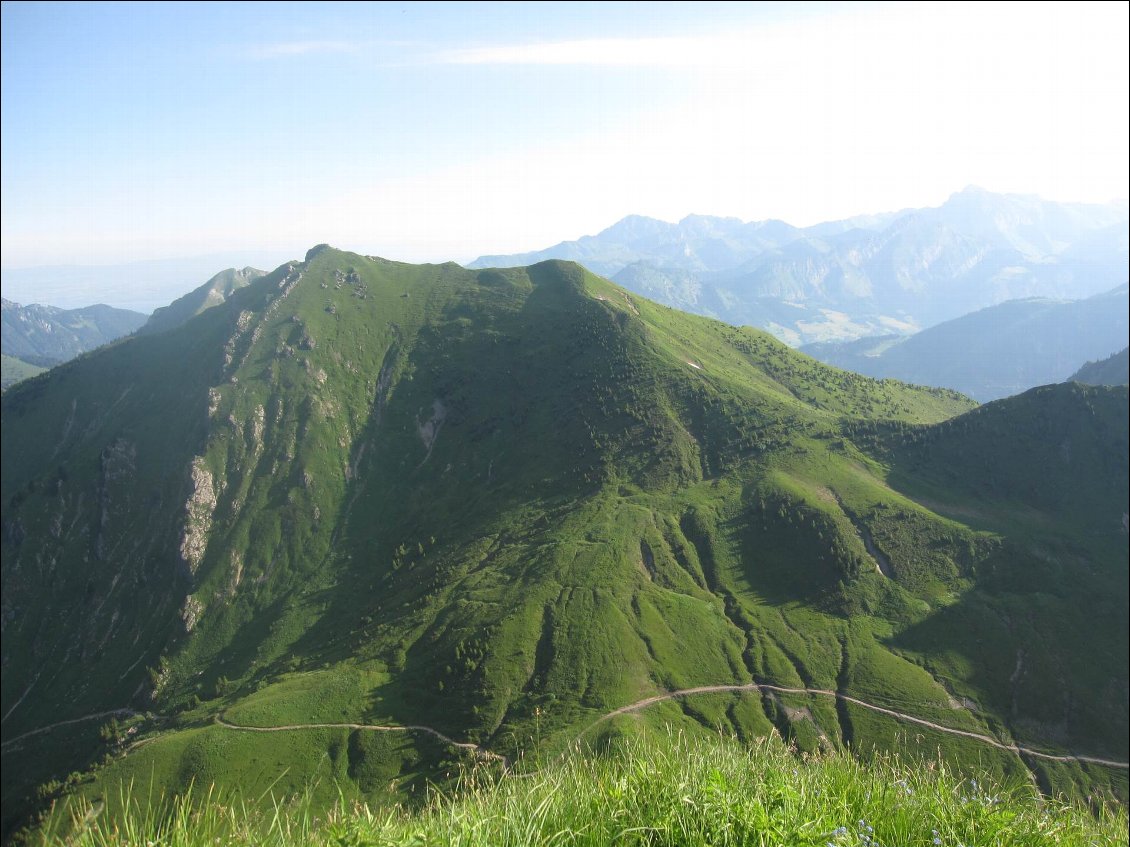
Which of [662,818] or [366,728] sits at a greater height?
[662,818]

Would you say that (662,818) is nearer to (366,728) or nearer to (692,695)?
(692,695)

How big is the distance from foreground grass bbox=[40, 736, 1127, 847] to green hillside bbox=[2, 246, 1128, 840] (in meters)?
65.8

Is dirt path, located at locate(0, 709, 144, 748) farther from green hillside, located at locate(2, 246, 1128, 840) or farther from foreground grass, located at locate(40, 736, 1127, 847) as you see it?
foreground grass, located at locate(40, 736, 1127, 847)

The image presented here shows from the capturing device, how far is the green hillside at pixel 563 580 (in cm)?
9944

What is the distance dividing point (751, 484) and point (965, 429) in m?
60.4

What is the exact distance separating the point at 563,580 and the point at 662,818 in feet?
381

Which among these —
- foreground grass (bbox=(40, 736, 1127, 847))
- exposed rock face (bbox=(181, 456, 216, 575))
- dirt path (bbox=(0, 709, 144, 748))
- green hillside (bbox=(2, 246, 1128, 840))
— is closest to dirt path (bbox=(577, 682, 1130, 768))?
green hillside (bbox=(2, 246, 1128, 840))

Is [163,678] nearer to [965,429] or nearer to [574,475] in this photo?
[574,475]

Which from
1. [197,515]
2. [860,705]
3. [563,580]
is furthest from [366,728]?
[197,515]

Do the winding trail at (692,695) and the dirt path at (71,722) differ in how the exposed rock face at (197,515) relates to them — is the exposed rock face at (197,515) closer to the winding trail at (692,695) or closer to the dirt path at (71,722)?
the dirt path at (71,722)

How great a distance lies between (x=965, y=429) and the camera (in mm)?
151125

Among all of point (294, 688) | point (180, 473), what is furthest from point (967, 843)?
point (180, 473)

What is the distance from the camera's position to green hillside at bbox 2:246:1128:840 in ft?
326

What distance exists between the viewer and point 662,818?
1191 centimetres
